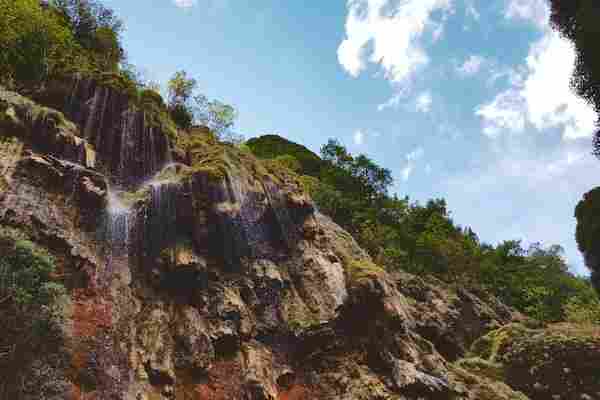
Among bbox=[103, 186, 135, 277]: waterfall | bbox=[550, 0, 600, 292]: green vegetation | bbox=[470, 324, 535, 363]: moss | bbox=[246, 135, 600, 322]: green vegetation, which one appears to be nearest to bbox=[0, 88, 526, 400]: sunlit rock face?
bbox=[103, 186, 135, 277]: waterfall

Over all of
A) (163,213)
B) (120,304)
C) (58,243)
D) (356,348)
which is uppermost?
(163,213)

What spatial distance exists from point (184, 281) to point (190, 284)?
325mm

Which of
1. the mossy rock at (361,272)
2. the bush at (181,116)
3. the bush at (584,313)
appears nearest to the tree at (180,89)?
the bush at (181,116)

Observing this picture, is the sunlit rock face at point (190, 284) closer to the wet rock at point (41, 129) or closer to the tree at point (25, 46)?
the wet rock at point (41, 129)

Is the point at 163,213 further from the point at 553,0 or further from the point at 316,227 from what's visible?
the point at 553,0

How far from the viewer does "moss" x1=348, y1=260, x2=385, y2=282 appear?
22.6 metres

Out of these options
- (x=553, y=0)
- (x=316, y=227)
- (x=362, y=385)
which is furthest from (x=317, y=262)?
(x=553, y=0)

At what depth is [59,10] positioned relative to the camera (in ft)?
109

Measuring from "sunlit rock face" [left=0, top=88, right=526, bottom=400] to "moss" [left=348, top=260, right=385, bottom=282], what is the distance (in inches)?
5.0

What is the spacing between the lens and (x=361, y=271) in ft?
76.2

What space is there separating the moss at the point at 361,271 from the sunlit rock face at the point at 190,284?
0.42 feet

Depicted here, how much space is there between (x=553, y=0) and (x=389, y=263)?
24.7m

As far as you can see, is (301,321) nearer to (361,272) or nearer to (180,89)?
(361,272)

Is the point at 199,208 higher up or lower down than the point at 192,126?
lower down
